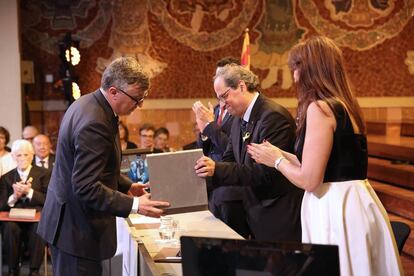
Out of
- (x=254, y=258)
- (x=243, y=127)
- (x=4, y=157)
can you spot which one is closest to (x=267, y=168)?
(x=243, y=127)

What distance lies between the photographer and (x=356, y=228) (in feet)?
7.93

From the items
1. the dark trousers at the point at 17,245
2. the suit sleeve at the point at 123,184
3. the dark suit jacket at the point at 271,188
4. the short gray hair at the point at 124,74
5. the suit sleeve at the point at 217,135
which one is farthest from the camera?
the dark trousers at the point at 17,245

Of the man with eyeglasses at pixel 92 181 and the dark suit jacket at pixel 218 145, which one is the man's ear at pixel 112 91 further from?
the dark suit jacket at pixel 218 145

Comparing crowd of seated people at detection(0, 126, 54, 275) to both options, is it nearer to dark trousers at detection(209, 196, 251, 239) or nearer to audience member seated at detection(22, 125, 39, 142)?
audience member seated at detection(22, 125, 39, 142)

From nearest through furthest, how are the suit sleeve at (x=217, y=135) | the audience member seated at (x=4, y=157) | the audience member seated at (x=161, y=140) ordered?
the suit sleeve at (x=217, y=135)
the audience member seated at (x=4, y=157)
the audience member seated at (x=161, y=140)

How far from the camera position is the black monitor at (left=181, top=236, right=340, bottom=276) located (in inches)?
59.7

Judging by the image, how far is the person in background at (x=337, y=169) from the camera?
240cm

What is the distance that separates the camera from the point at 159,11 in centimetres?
855

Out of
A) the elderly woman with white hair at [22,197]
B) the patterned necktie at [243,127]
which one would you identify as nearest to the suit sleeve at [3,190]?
the elderly woman with white hair at [22,197]

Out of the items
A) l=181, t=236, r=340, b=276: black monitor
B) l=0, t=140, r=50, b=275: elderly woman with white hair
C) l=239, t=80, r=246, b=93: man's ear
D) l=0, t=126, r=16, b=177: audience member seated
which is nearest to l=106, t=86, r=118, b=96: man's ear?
l=239, t=80, r=246, b=93: man's ear

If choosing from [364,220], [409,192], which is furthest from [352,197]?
[409,192]

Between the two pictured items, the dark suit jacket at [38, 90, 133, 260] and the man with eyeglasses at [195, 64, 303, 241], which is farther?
the man with eyeglasses at [195, 64, 303, 241]

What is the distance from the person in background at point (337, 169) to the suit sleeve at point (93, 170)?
690 millimetres

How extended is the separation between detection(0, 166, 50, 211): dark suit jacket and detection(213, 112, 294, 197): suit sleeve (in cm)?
291
